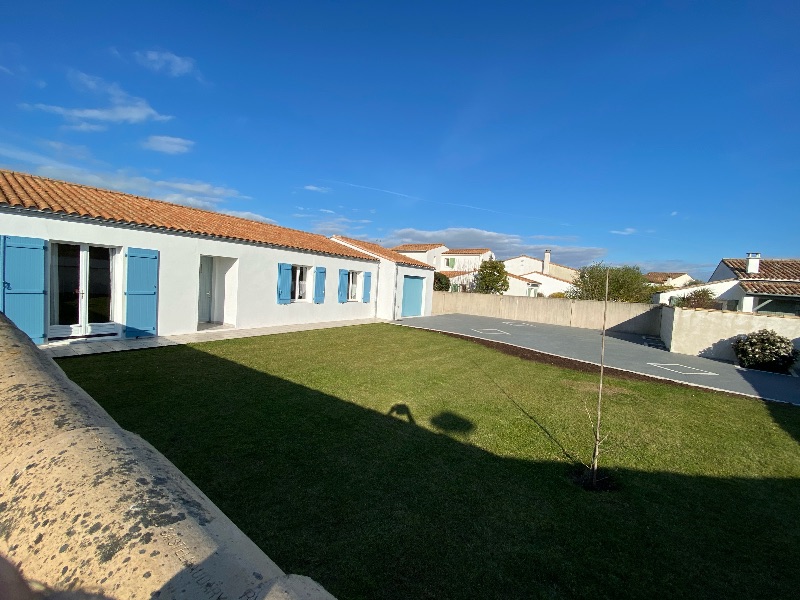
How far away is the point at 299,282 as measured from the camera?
16328 millimetres

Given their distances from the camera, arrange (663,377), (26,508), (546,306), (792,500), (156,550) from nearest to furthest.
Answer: (156,550) → (26,508) → (792,500) → (663,377) → (546,306)

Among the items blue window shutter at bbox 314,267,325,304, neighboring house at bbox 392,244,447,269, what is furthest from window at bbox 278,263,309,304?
neighboring house at bbox 392,244,447,269

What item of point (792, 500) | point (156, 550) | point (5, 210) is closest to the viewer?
point (156, 550)

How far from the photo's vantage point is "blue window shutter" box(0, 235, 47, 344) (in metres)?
8.23

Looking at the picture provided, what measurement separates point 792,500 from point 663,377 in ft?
20.3

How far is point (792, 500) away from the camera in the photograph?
4.27m

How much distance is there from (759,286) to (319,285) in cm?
2123

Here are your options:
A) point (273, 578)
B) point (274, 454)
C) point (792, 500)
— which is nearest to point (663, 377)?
point (792, 500)

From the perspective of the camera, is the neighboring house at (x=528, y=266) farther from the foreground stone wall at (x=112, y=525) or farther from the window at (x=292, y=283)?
the foreground stone wall at (x=112, y=525)

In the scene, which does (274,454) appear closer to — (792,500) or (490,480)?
(490,480)

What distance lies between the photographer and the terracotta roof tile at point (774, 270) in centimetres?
2010

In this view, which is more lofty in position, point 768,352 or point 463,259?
point 463,259

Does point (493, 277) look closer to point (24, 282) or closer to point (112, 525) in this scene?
point (24, 282)

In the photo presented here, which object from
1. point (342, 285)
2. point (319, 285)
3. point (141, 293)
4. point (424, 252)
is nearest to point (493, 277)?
point (424, 252)
